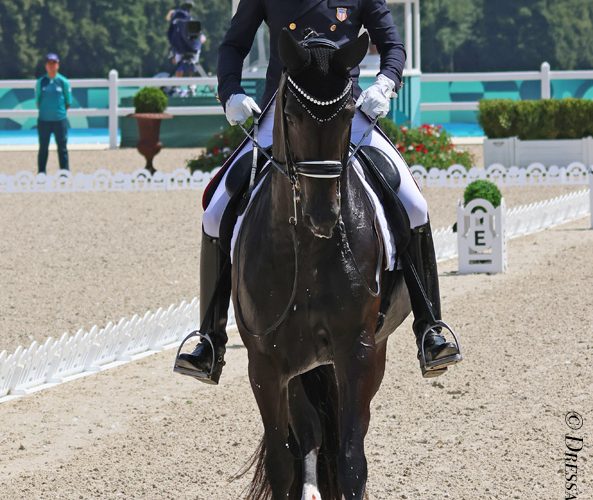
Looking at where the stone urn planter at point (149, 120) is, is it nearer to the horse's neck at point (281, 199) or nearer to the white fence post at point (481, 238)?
the white fence post at point (481, 238)

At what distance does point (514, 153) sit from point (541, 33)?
2328 centimetres

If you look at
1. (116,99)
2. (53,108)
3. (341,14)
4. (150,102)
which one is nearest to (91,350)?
(341,14)

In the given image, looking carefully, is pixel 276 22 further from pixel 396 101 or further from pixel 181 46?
pixel 181 46

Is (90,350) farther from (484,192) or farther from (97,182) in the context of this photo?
(97,182)

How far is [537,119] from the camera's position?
70.9 ft

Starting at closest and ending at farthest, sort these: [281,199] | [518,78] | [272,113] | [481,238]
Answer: [281,199] → [272,113] → [481,238] → [518,78]

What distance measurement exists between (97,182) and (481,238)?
8782mm

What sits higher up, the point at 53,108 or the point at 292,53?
the point at 53,108

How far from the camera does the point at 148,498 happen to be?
6137mm

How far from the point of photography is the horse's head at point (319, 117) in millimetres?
4469

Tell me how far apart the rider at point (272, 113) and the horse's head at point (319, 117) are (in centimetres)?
77

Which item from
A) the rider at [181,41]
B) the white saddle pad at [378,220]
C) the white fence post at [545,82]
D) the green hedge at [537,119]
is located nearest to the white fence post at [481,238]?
the white saddle pad at [378,220]

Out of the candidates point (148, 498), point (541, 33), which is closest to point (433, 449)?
point (148, 498)

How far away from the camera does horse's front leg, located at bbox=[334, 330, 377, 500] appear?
16.4 ft
